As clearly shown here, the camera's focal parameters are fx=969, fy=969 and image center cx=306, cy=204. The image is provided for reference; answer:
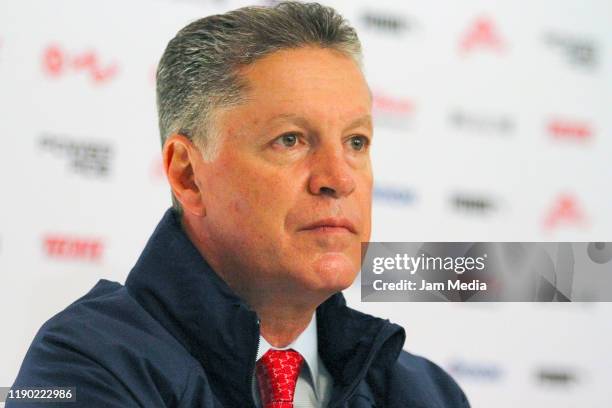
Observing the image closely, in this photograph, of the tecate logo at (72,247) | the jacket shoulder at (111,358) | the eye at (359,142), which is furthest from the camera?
the tecate logo at (72,247)

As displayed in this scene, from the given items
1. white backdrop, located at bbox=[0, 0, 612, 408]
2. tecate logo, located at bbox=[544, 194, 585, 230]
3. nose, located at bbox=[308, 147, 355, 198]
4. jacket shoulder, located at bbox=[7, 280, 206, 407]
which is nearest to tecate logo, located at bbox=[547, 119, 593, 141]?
white backdrop, located at bbox=[0, 0, 612, 408]

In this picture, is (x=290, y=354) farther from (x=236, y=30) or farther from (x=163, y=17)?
(x=163, y=17)

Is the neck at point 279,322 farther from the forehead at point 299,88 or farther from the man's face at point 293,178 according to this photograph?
the forehead at point 299,88

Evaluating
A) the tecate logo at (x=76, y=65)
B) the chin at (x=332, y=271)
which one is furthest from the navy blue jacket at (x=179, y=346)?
the tecate logo at (x=76, y=65)

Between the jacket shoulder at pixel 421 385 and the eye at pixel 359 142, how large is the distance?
335 millimetres

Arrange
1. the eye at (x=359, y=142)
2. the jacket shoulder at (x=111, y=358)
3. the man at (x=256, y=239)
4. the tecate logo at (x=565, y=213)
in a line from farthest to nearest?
1. the tecate logo at (x=565, y=213)
2. the eye at (x=359, y=142)
3. the man at (x=256, y=239)
4. the jacket shoulder at (x=111, y=358)

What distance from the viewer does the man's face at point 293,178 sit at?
1306 millimetres

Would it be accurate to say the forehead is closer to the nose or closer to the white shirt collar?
the nose

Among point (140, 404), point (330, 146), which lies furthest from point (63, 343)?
point (330, 146)

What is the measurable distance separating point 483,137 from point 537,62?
27 centimetres

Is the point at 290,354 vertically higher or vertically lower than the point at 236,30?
lower

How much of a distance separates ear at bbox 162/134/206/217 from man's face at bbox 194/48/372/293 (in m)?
0.03

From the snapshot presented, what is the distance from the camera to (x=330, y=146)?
131 centimetres

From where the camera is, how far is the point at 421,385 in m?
1.44
